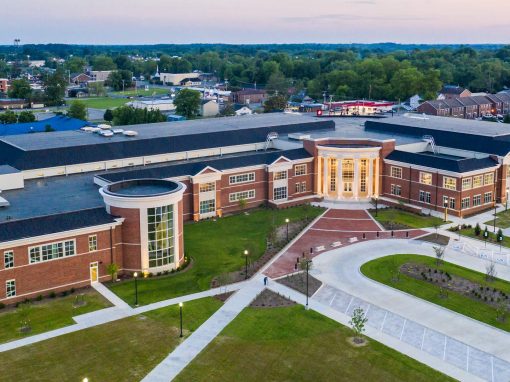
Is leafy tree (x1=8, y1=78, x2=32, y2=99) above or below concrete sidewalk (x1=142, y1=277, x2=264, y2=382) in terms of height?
above

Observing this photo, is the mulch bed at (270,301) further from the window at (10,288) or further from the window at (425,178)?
Result: the window at (425,178)

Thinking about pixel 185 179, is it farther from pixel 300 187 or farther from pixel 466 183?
pixel 466 183

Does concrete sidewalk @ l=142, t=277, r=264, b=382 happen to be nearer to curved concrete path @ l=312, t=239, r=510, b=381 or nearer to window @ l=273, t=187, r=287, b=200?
curved concrete path @ l=312, t=239, r=510, b=381

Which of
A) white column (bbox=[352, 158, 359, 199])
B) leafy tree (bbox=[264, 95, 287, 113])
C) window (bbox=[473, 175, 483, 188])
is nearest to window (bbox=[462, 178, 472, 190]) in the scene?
window (bbox=[473, 175, 483, 188])

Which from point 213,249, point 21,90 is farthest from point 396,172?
point 21,90

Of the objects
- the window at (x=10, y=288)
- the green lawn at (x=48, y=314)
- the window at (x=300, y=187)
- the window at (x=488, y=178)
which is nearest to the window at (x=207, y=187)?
the window at (x=300, y=187)
